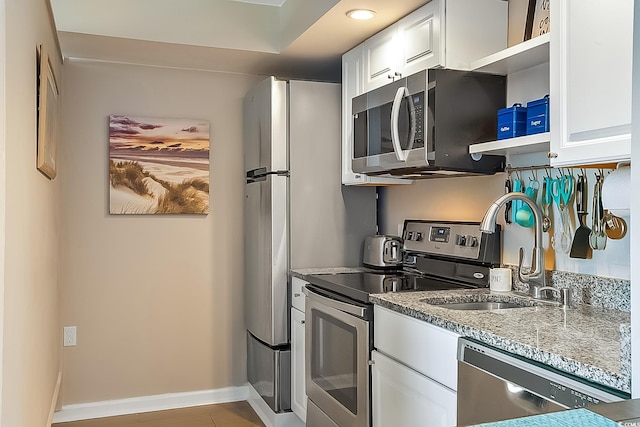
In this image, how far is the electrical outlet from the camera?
3.57 meters

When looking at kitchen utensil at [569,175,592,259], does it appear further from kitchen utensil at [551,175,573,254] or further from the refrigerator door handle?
the refrigerator door handle

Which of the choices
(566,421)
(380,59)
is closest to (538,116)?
(380,59)

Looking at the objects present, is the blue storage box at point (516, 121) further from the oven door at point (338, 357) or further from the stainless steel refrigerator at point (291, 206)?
the stainless steel refrigerator at point (291, 206)

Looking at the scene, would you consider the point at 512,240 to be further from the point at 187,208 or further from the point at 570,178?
the point at 187,208

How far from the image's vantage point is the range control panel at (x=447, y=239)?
2699 mm

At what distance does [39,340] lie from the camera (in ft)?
7.82

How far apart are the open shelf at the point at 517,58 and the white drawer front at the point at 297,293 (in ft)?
4.66

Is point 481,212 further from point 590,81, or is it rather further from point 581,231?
point 590,81

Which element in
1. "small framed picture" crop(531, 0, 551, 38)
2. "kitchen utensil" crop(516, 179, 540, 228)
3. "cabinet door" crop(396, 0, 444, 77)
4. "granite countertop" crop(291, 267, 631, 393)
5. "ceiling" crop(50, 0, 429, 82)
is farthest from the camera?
"ceiling" crop(50, 0, 429, 82)

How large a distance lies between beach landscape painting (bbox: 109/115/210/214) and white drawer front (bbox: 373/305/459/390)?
180cm

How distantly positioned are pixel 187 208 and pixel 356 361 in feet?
5.60

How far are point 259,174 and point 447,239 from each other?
119 cm

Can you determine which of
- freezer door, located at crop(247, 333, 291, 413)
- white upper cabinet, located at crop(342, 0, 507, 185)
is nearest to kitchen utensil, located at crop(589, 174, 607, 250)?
white upper cabinet, located at crop(342, 0, 507, 185)

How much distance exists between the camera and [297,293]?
330 cm
